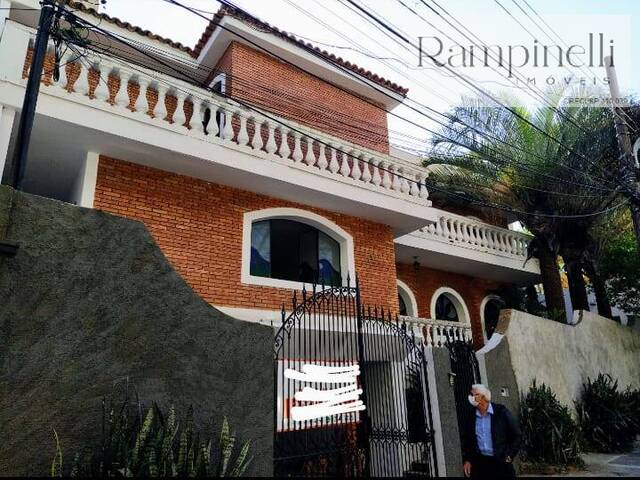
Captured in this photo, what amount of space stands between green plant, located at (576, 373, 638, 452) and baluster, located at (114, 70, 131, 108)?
1018 centimetres

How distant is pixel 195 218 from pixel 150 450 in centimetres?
432

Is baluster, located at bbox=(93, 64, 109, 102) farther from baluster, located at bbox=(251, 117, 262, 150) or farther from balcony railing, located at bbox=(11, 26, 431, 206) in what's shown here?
baluster, located at bbox=(251, 117, 262, 150)

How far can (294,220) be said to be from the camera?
8422mm

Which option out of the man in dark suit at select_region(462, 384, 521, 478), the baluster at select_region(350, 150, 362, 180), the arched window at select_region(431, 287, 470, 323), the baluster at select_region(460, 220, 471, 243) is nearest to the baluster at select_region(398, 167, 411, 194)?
the baluster at select_region(350, 150, 362, 180)

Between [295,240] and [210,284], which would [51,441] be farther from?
[295,240]

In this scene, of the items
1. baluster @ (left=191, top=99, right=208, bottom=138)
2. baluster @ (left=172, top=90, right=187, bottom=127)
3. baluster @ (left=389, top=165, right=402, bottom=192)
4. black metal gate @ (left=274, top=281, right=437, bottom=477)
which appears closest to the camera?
black metal gate @ (left=274, top=281, right=437, bottom=477)

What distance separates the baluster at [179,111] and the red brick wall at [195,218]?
0.87 metres

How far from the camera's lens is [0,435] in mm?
3041

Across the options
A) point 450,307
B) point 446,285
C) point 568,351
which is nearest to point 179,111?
point 446,285

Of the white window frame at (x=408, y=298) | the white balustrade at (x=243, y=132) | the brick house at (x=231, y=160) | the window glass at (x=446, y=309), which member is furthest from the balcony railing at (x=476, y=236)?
the white balustrade at (x=243, y=132)

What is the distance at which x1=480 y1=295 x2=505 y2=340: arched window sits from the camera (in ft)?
44.4

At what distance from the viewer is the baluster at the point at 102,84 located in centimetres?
613

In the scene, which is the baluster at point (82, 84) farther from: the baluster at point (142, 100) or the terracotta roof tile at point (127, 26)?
the terracotta roof tile at point (127, 26)

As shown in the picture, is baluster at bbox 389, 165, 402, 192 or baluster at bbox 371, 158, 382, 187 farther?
baluster at bbox 389, 165, 402, 192
